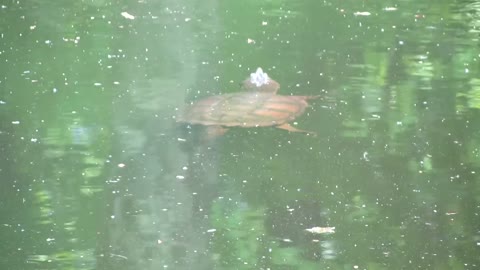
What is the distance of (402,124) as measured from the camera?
444cm

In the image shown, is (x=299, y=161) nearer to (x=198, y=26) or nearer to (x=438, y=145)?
(x=438, y=145)

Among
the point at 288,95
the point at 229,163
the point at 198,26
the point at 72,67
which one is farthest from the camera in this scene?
the point at 198,26

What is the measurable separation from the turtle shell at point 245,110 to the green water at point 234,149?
0.28 ft

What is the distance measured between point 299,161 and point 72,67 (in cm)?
195

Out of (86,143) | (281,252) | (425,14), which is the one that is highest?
(425,14)

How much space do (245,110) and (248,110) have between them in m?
0.02

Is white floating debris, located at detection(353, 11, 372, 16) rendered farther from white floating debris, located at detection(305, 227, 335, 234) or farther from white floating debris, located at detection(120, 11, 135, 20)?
white floating debris, located at detection(305, 227, 335, 234)

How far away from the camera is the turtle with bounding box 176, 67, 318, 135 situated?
4387mm

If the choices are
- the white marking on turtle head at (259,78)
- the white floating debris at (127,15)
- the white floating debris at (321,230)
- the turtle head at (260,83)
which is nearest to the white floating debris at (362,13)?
the white floating debris at (127,15)

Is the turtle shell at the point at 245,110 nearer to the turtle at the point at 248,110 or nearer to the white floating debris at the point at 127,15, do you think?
the turtle at the point at 248,110

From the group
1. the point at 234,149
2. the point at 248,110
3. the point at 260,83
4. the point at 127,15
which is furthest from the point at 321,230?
the point at 127,15

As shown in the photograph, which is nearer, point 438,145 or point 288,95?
point 438,145

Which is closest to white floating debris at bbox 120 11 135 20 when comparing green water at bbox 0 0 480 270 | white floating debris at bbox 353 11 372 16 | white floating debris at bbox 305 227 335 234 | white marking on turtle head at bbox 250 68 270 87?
green water at bbox 0 0 480 270

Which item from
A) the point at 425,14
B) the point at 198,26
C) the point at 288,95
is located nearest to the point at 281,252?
the point at 288,95
